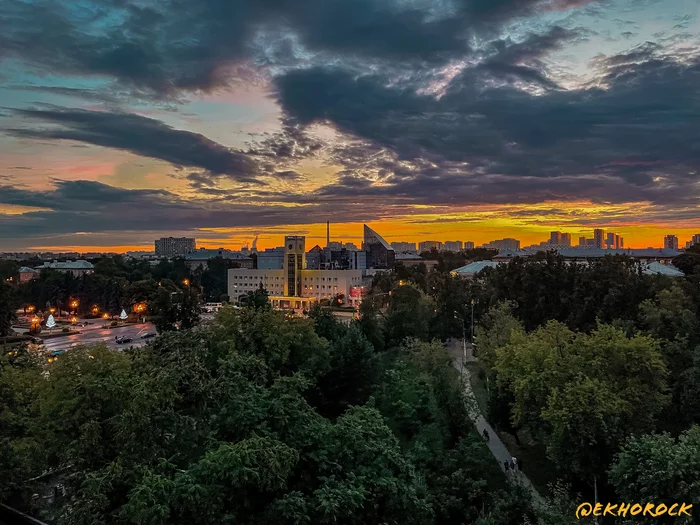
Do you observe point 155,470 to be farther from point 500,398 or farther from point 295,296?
point 295,296

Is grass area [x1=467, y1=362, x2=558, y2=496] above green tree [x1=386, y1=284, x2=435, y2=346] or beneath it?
beneath

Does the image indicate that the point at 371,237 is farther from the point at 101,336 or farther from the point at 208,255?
the point at 101,336

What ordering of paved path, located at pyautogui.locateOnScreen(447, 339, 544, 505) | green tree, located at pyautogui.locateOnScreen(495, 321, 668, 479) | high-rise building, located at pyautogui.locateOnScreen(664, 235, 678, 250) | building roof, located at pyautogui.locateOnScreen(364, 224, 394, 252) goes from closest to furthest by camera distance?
green tree, located at pyautogui.locateOnScreen(495, 321, 668, 479), paved path, located at pyautogui.locateOnScreen(447, 339, 544, 505), building roof, located at pyautogui.locateOnScreen(364, 224, 394, 252), high-rise building, located at pyautogui.locateOnScreen(664, 235, 678, 250)

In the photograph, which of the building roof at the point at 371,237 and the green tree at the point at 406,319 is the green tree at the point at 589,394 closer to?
the green tree at the point at 406,319

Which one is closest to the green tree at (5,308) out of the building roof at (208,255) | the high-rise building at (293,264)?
the high-rise building at (293,264)

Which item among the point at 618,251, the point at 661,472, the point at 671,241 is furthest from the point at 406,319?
the point at 671,241

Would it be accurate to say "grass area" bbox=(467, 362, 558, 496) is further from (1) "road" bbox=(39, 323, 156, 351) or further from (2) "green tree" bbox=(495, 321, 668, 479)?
(1) "road" bbox=(39, 323, 156, 351)

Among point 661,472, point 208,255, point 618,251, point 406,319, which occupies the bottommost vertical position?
point 406,319

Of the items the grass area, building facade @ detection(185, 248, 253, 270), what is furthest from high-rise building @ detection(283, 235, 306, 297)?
the grass area
